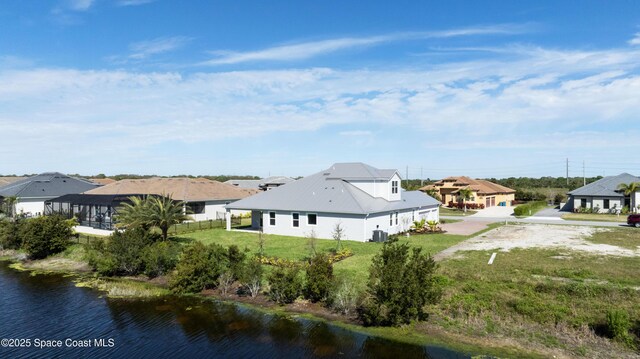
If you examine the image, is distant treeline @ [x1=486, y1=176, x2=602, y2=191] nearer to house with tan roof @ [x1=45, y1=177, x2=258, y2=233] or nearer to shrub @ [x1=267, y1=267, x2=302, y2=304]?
house with tan roof @ [x1=45, y1=177, x2=258, y2=233]

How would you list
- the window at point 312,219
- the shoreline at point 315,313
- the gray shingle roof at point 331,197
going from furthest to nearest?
the window at point 312,219
the gray shingle roof at point 331,197
the shoreline at point 315,313

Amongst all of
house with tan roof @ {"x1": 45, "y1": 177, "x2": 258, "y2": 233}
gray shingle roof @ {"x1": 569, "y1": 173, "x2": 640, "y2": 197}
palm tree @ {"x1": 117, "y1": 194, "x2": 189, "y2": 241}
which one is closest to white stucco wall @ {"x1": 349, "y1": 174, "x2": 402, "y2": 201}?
house with tan roof @ {"x1": 45, "y1": 177, "x2": 258, "y2": 233}

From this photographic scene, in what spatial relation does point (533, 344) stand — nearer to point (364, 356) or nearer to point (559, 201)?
point (364, 356)

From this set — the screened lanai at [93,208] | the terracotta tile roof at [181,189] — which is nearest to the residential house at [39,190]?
the terracotta tile roof at [181,189]

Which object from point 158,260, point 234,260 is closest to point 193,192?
point 158,260

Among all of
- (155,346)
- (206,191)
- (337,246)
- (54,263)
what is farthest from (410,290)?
(206,191)

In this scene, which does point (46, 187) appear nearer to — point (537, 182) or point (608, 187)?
point (608, 187)

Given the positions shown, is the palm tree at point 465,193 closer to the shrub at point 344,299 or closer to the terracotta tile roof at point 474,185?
the terracotta tile roof at point 474,185
